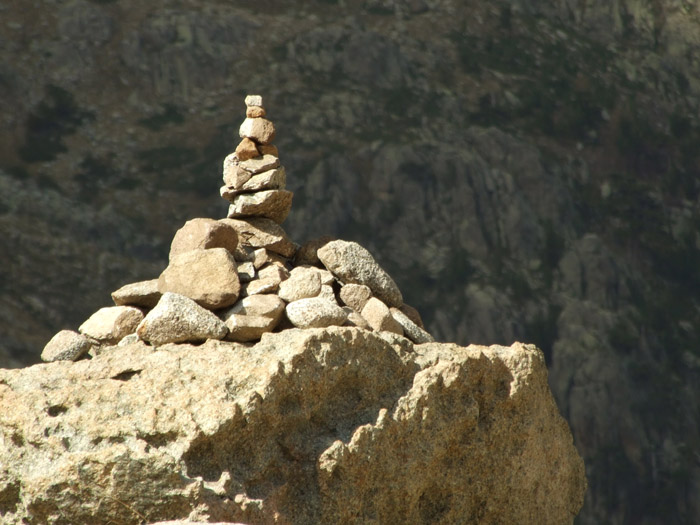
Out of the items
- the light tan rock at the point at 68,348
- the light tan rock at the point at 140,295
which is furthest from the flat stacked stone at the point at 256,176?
the light tan rock at the point at 68,348

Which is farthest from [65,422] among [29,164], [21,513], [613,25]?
[613,25]

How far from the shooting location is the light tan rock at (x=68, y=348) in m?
8.11

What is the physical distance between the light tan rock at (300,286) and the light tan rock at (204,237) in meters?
0.68

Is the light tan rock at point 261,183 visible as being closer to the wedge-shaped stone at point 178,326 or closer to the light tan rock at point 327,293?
the light tan rock at point 327,293

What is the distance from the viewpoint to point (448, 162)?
126 feet

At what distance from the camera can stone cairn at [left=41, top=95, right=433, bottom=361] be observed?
760 centimetres

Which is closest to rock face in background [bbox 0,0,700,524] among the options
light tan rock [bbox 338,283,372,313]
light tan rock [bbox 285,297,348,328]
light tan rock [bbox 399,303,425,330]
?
light tan rock [bbox 399,303,425,330]

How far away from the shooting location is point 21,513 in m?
6.13

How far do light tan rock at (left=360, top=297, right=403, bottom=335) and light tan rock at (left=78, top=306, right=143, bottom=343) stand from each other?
73.1 inches

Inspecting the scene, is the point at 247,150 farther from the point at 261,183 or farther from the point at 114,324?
the point at 114,324

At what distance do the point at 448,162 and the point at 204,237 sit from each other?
30.3 metres

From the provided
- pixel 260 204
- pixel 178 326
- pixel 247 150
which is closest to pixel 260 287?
pixel 178 326

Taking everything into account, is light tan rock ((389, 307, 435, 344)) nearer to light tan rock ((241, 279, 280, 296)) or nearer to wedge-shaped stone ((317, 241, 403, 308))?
wedge-shaped stone ((317, 241, 403, 308))

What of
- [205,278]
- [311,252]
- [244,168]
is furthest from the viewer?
[244,168]
